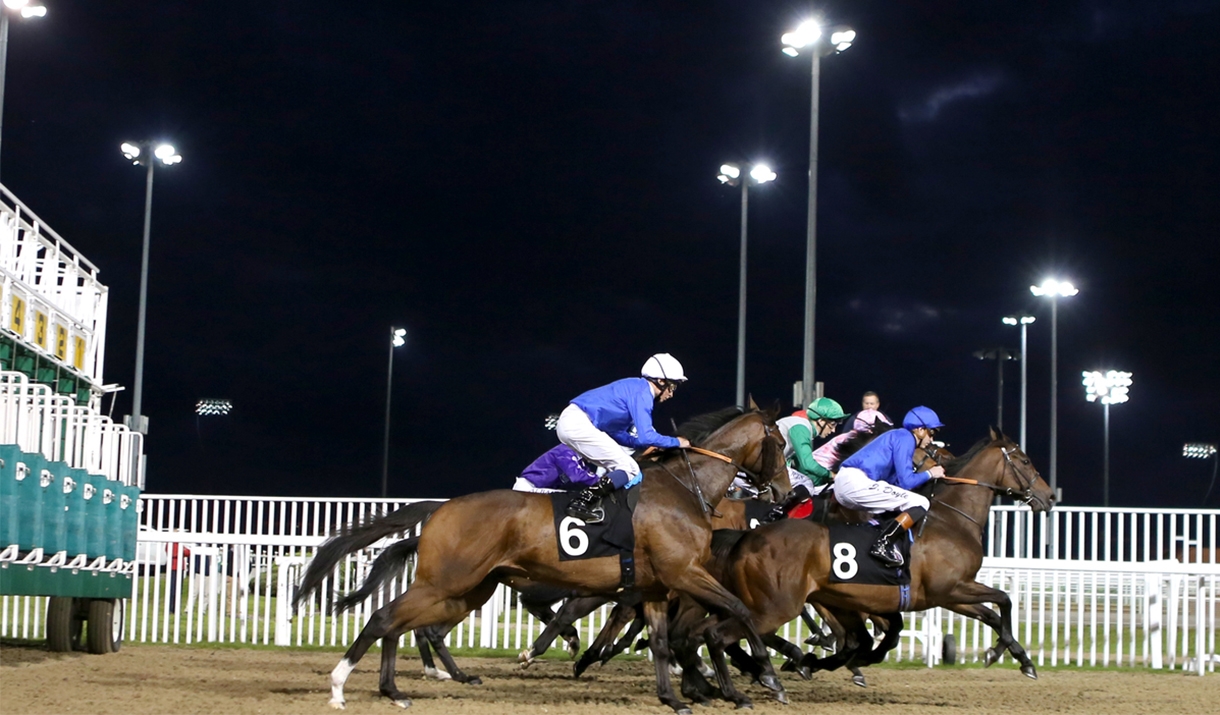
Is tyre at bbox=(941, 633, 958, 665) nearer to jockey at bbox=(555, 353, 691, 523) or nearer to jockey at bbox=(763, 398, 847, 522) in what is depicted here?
jockey at bbox=(763, 398, 847, 522)

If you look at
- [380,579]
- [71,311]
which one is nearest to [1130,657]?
[380,579]

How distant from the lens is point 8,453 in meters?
8.43

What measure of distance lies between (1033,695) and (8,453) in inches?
267

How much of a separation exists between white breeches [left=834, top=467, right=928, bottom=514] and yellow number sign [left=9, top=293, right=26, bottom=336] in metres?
6.71

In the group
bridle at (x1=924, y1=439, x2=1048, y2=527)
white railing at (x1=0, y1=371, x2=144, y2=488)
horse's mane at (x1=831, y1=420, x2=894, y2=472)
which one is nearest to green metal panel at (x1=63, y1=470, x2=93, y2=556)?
white railing at (x1=0, y1=371, x2=144, y2=488)

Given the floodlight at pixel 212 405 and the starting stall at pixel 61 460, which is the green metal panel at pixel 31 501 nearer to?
the starting stall at pixel 61 460

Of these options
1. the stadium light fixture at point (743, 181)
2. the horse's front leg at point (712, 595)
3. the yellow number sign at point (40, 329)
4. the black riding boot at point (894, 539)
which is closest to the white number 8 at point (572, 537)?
the horse's front leg at point (712, 595)

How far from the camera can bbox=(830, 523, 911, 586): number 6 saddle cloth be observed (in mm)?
8430

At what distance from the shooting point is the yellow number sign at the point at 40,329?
11484 millimetres

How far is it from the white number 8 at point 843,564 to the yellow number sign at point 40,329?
7043mm

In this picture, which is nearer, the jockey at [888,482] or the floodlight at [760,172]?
the jockey at [888,482]

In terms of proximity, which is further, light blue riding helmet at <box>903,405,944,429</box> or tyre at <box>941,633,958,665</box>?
tyre at <box>941,633,958,665</box>

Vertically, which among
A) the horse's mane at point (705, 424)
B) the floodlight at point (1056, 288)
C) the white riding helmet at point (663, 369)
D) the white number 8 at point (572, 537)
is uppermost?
the floodlight at point (1056, 288)

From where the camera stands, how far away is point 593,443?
26.1ft
